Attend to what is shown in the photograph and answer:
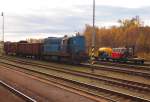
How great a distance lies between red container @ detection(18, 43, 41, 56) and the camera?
5233 centimetres

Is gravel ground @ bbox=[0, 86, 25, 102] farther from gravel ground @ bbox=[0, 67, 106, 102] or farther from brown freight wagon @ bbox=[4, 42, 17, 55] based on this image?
brown freight wagon @ bbox=[4, 42, 17, 55]

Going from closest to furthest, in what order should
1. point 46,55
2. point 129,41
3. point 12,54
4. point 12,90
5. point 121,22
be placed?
1. point 12,90
2. point 46,55
3. point 12,54
4. point 129,41
5. point 121,22

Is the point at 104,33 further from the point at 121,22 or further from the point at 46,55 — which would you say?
the point at 46,55

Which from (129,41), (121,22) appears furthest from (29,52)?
(121,22)

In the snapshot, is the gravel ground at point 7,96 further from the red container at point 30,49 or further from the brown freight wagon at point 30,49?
the red container at point 30,49

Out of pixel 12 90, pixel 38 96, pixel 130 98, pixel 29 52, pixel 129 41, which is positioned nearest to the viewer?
pixel 130 98

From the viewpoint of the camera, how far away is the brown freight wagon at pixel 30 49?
52.2 m

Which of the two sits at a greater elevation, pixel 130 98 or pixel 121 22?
pixel 121 22

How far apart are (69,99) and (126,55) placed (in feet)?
93.0

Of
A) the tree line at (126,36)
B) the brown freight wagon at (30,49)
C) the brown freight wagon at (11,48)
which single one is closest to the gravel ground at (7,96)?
the brown freight wagon at (30,49)

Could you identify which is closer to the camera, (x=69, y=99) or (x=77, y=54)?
(x=69, y=99)

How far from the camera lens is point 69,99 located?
16.3 meters

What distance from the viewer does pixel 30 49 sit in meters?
56.1

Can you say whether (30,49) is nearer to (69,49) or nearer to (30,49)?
(30,49)
